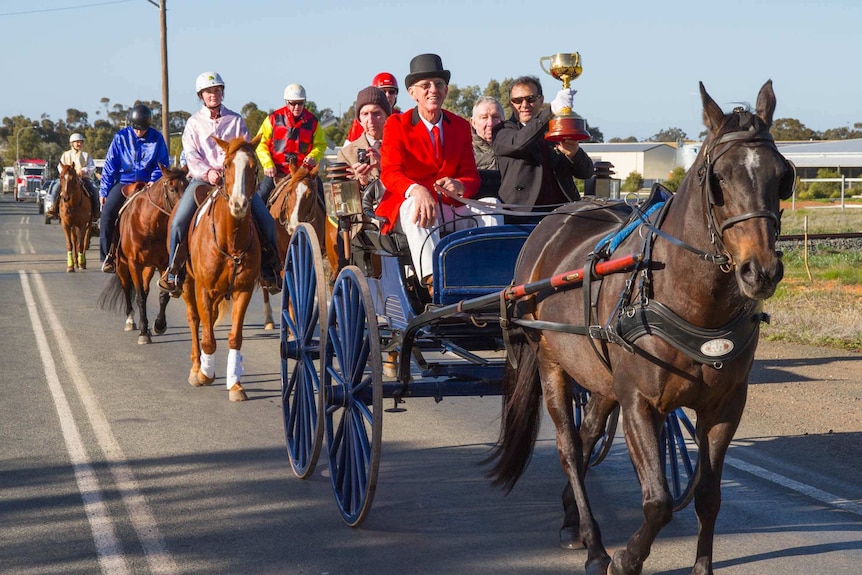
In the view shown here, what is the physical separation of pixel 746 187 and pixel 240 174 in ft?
18.8

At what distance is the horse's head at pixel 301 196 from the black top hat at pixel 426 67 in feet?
15.0

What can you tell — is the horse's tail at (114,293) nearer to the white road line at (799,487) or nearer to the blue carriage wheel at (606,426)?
the blue carriage wheel at (606,426)

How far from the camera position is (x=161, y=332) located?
1212cm

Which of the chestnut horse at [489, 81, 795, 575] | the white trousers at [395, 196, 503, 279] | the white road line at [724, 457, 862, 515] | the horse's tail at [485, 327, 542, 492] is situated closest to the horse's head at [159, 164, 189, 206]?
the white trousers at [395, 196, 503, 279]

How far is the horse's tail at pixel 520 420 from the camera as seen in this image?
223 inches

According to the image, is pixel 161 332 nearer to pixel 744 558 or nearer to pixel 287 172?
pixel 287 172

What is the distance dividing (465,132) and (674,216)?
10.0 ft

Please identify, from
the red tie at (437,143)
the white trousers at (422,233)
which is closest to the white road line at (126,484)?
the white trousers at (422,233)

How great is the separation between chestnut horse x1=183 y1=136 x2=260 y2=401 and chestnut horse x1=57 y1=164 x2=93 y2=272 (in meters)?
12.5

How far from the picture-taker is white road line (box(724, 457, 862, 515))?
591 cm

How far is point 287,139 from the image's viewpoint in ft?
40.9

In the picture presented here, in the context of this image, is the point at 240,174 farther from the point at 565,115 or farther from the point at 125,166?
the point at 125,166

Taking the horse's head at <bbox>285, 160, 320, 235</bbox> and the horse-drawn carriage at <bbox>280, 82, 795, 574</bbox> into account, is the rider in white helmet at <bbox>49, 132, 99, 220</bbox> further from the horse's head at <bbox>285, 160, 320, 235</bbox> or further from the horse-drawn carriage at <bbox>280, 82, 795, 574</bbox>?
the horse-drawn carriage at <bbox>280, 82, 795, 574</bbox>

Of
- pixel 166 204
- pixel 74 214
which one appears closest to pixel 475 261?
pixel 166 204
